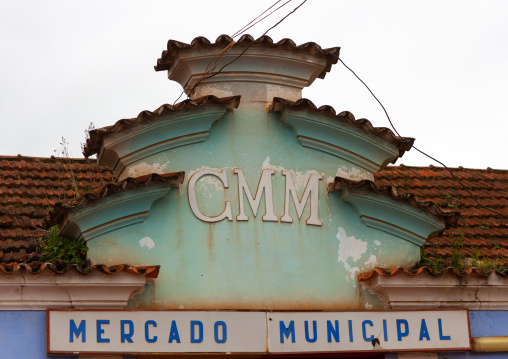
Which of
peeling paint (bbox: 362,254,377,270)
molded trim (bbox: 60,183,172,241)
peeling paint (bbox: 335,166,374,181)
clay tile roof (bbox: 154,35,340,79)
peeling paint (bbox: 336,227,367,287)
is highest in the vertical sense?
clay tile roof (bbox: 154,35,340,79)

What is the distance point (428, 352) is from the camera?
979 cm

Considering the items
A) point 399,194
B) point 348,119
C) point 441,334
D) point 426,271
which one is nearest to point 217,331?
point 426,271

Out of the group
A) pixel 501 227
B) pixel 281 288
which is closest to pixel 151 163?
pixel 281 288

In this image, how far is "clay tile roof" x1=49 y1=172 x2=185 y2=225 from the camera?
9312mm

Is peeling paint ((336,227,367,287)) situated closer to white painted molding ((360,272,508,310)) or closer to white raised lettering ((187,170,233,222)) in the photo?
white painted molding ((360,272,508,310))

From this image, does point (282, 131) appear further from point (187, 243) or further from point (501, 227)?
point (501, 227)

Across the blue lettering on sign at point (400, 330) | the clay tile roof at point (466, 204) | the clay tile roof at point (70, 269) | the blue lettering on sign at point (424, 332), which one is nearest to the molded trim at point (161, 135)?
the clay tile roof at point (70, 269)

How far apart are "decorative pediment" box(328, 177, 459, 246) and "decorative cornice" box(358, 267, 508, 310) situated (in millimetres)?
571

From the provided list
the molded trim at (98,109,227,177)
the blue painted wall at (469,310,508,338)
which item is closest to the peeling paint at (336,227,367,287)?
the blue painted wall at (469,310,508,338)

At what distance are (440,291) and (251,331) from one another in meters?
2.10

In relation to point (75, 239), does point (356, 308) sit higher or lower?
lower

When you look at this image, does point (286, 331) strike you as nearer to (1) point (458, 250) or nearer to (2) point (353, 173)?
(2) point (353, 173)

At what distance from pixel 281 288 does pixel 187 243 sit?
1.07 meters

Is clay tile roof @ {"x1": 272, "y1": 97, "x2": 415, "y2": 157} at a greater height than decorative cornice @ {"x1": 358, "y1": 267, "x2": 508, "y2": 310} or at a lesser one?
greater
